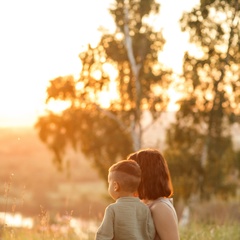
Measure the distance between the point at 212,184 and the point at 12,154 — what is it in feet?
106

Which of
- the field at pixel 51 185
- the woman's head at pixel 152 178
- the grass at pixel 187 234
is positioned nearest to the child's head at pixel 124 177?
the woman's head at pixel 152 178

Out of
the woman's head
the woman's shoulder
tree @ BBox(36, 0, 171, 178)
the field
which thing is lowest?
the field

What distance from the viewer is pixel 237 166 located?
2053 cm

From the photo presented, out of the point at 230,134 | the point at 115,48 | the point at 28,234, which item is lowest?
the point at 28,234

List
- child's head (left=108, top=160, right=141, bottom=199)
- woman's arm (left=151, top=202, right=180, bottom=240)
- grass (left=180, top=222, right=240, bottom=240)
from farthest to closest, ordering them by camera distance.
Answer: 1. grass (left=180, top=222, right=240, bottom=240)
2. woman's arm (left=151, top=202, right=180, bottom=240)
3. child's head (left=108, top=160, right=141, bottom=199)

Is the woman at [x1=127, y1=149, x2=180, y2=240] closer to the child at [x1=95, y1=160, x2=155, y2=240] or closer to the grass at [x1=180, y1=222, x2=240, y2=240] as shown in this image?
the child at [x1=95, y1=160, x2=155, y2=240]

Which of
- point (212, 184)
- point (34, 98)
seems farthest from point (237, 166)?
point (34, 98)

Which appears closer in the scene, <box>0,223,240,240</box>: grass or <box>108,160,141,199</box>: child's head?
<box>108,160,141,199</box>: child's head

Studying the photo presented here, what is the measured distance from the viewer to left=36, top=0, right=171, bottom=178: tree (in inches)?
763

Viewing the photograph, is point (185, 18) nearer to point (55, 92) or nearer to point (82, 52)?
point (82, 52)

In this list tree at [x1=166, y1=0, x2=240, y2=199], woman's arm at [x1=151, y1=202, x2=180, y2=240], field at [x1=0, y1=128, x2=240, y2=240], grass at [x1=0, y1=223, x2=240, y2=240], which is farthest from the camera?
field at [x1=0, y1=128, x2=240, y2=240]

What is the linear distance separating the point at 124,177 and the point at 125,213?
0.80 ft

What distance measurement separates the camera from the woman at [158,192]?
3773 mm

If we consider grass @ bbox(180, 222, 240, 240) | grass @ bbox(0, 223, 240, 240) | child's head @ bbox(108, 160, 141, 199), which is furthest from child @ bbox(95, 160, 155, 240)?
grass @ bbox(180, 222, 240, 240)
